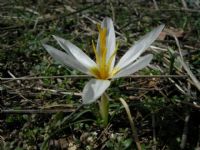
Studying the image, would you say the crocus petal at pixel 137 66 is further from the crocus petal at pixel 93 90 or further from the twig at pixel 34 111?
the twig at pixel 34 111

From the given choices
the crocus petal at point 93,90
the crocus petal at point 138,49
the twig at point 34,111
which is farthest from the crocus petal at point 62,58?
the twig at point 34,111

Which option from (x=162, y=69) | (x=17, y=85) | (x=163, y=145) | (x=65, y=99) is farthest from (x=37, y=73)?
(x=163, y=145)

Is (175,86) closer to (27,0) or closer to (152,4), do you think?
(152,4)

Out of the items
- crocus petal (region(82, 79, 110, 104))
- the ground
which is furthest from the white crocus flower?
the ground

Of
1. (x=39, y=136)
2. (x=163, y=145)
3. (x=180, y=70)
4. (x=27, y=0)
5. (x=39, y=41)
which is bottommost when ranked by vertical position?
(x=163, y=145)

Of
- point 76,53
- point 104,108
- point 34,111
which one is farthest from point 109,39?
point 34,111

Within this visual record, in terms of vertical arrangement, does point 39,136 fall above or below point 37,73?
below

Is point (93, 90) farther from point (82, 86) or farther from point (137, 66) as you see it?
point (82, 86)
